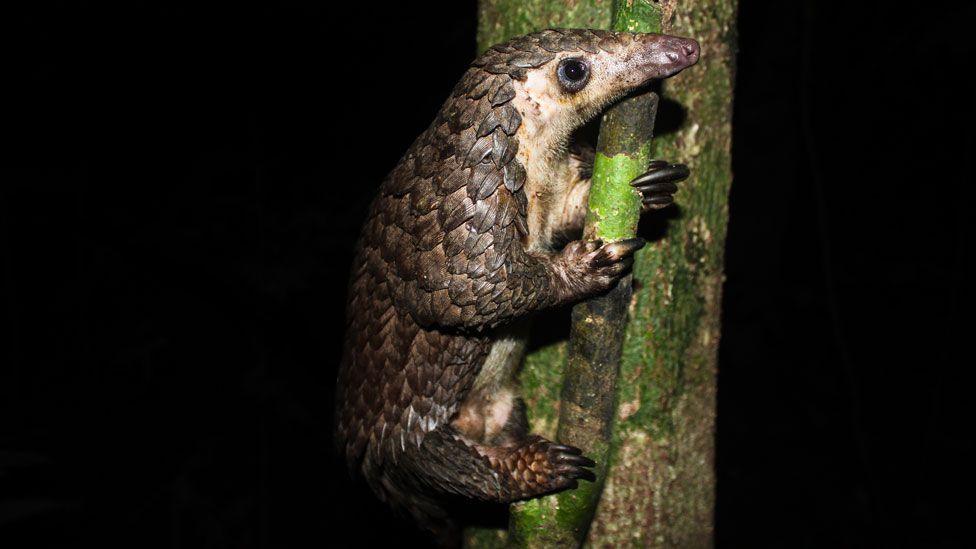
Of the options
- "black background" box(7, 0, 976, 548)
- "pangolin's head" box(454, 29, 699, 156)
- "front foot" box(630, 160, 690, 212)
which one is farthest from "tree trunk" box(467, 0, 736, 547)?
"black background" box(7, 0, 976, 548)

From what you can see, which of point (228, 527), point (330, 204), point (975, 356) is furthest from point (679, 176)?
point (975, 356)

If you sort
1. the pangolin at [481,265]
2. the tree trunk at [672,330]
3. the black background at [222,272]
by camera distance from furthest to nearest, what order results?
1. the black background at [222,272]
2. the tree trunk at [672,330]
3. the pangolin at [481,265]

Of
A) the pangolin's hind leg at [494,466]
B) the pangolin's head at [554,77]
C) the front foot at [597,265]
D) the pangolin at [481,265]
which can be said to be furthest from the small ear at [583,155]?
the pangolin's hind leg at [494,466]

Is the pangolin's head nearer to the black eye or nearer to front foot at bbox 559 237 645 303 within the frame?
the black eye

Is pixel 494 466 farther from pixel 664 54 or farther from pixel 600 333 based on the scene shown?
pixel 664 54

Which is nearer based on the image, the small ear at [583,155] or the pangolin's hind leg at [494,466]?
the pangolin's hind leg at [494,466]

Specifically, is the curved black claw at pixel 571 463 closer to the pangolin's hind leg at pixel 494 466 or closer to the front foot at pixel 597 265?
the pangolin's hind leg at pixel 494 466

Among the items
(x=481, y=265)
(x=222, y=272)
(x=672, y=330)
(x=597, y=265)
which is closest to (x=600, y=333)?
(x=597, y=265)
